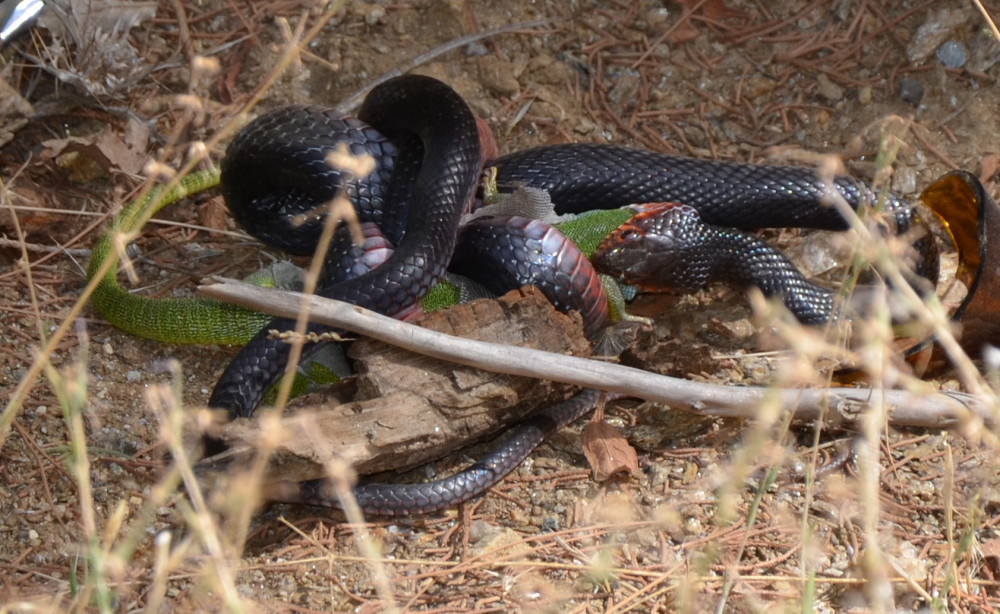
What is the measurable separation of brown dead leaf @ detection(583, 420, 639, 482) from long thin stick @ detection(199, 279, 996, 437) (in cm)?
27

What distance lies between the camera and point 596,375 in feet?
10.1

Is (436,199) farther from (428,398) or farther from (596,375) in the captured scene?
(596,375)

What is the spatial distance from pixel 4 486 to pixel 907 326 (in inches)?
141

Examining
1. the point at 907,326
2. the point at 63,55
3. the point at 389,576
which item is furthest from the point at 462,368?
the point at 63,55

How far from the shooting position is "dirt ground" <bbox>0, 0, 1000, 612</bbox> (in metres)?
2.78

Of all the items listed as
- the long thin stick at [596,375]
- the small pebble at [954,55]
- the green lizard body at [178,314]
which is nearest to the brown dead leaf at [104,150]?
the green lizard body at [178,314]

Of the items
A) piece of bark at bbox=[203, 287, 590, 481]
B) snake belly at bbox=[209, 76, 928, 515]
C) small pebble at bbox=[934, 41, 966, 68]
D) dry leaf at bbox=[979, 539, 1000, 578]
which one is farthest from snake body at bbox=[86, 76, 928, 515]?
dry leaf at bbox=[979, 539, 1000, 578]

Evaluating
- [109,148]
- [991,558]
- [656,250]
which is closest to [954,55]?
[656,250]

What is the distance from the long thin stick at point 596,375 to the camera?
2951mm

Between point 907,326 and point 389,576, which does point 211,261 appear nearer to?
point 389,576

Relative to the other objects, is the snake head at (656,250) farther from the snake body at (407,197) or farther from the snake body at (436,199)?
the snake body at (407,197)

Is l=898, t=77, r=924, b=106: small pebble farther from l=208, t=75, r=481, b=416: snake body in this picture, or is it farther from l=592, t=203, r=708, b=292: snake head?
l=208, t=75, r=481, b=416: snake body

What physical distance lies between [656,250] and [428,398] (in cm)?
144

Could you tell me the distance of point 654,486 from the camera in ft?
10.9
